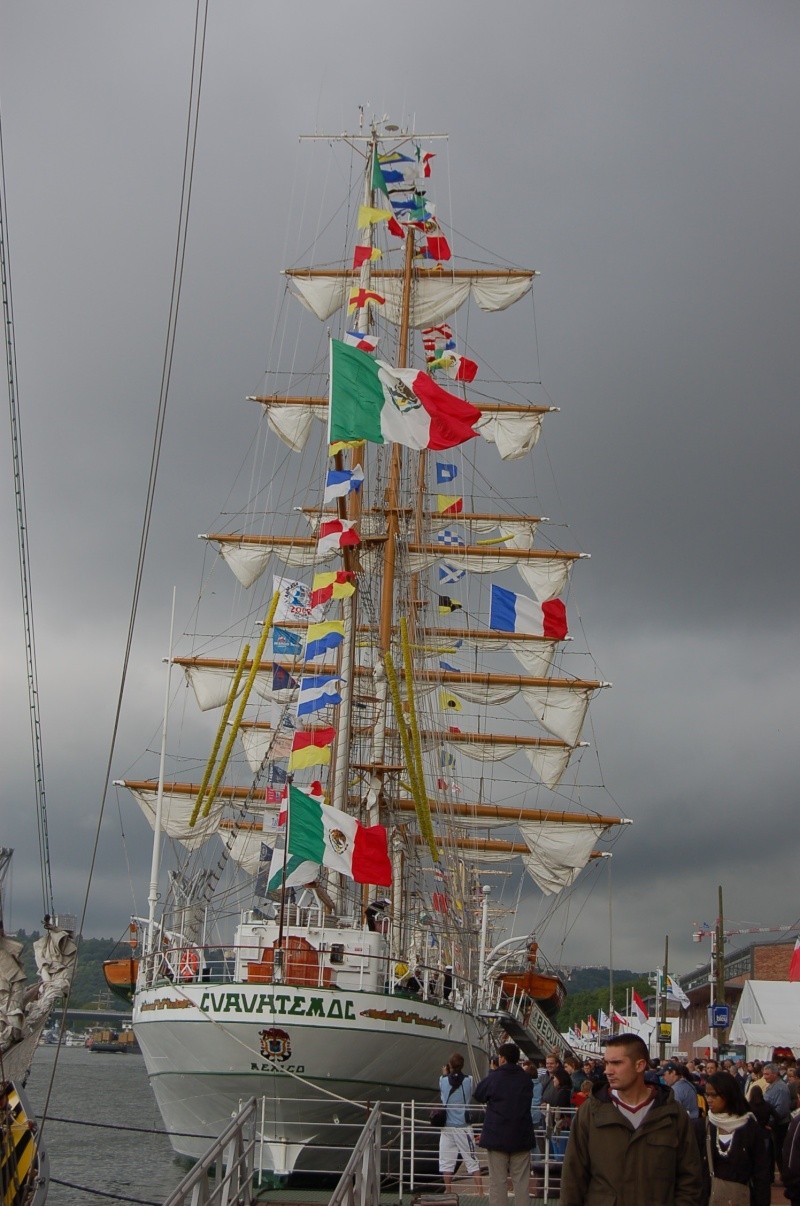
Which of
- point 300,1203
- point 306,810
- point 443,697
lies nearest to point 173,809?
point 443,697

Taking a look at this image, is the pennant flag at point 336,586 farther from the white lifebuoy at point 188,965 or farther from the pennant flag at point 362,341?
the white lifebuoy at point 188,965

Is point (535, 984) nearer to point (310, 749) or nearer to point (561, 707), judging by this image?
point (561, 707)

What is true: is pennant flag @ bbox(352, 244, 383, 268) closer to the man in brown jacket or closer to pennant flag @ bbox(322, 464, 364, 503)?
pennant flag @ bbox(322, 464, 364, 503)

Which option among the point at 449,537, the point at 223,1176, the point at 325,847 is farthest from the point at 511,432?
the point at 223,1176

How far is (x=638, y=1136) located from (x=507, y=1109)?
553 cm

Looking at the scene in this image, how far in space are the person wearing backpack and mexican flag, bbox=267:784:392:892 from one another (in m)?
6.24

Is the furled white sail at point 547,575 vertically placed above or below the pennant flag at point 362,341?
above

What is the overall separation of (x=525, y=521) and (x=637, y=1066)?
1905 inches

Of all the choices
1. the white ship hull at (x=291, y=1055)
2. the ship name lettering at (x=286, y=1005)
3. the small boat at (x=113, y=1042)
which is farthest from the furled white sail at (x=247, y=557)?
the small boat at (x=113, y=1042)

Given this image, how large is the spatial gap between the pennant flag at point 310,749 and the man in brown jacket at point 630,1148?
731 inches

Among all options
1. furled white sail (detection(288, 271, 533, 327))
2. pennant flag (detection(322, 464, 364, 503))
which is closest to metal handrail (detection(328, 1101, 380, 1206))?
pennant flag (detection(322, 464, 364, 503))

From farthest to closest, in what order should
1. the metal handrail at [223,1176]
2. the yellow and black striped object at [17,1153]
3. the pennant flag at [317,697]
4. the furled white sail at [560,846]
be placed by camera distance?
1. the furled white sail at [560,846]
2. the pennant flag at [317,697]
3. the yellow and black striped object at [17,1153]
4. the metal handrail at [223,1176]

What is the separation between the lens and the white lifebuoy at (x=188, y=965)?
80.2 ft

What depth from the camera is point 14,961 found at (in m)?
12.8
